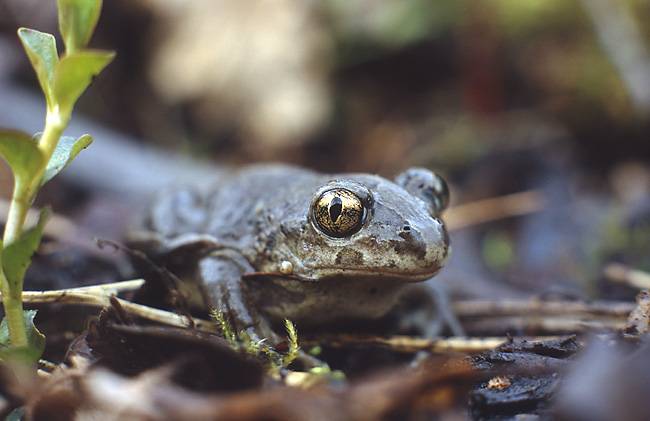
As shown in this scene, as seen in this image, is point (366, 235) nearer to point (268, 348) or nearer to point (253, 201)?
point (268, 348)

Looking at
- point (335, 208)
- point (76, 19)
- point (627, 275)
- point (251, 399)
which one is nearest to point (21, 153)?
point (76, 19)

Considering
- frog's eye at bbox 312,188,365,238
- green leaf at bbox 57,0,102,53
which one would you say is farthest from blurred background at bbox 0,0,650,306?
green leaf at bbox 57,0,102,53

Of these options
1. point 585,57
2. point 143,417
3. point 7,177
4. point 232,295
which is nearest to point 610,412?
point 143,417

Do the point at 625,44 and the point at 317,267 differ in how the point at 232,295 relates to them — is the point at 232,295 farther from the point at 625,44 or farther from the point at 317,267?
the point at 625,44

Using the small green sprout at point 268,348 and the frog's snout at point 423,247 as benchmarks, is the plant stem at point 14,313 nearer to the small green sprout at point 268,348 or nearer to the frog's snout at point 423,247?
the small green sprout at point 268,348

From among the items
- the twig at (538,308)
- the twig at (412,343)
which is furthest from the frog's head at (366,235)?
the twig at (538,308)

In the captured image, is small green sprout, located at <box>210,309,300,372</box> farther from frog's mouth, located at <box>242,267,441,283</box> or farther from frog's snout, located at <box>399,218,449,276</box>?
frog's snout, located at <box>399,218,449,276</box>
